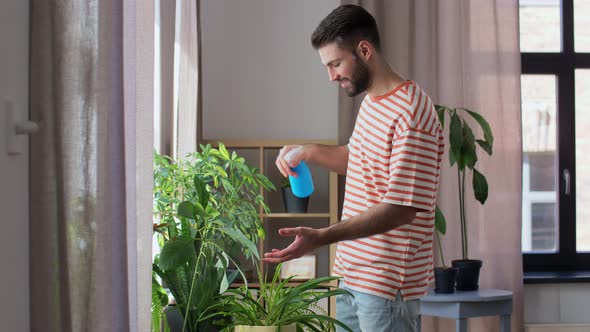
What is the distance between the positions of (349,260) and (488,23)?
2.66 meters

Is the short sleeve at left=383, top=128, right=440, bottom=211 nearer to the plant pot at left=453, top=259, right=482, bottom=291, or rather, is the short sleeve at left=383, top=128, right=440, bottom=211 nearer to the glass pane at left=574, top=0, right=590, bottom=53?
the plant pot at left=453, top=259, right=482, bottom=291

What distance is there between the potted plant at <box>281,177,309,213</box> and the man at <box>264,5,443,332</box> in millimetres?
1792

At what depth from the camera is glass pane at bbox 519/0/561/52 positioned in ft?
14.9

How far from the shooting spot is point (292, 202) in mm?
3875

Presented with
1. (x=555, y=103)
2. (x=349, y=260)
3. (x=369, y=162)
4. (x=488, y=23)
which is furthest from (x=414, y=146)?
(x=555, y=103)

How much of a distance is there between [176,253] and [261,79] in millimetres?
2426

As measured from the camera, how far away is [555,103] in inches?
179

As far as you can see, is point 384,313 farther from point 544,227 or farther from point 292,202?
point 544,227

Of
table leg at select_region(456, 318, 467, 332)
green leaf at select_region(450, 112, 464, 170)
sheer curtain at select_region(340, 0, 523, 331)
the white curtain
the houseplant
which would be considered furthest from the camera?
sheer curtain at select_region(340, 0, 523, 331)

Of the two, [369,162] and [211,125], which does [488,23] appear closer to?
[211,125]
